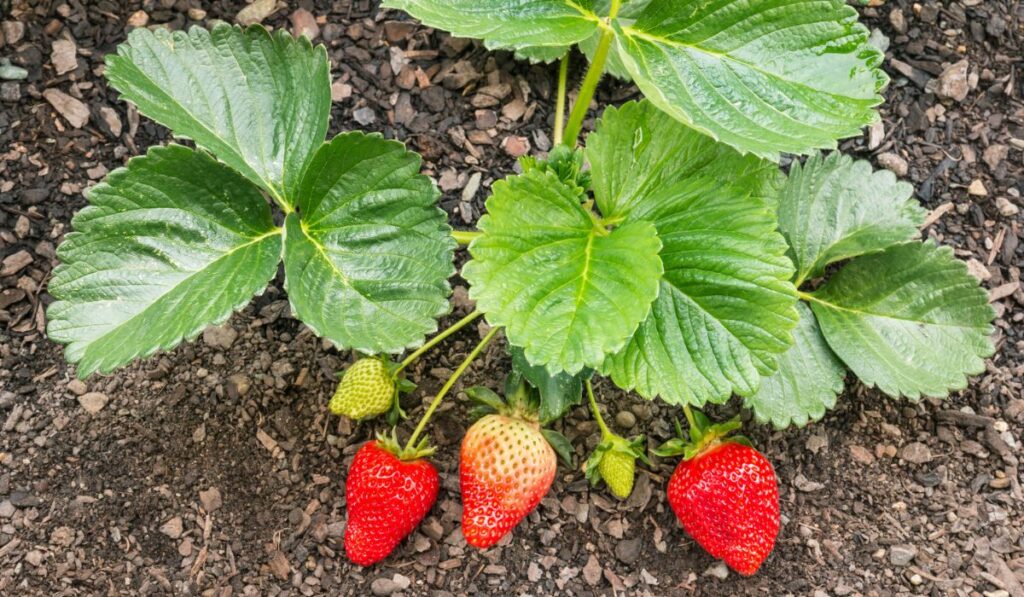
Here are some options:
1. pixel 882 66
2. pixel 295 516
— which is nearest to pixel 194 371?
pixel 295 516

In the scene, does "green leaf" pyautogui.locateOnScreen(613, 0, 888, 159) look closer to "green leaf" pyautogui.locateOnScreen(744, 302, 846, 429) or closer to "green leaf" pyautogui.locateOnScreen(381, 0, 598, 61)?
"green leaf" pyautogui.locateOnScreen(381, 0, 598, 61)

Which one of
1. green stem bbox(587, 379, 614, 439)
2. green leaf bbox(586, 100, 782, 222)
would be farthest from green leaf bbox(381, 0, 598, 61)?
green stem bbox(587, 379, 614, 439)

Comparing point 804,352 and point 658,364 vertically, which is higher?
point 658,364

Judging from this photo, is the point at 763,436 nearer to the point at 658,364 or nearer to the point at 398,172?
the point at 658,364

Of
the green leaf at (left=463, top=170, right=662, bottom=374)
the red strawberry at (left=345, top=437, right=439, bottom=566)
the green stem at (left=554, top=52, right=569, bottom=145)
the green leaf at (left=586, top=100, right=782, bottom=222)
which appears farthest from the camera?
the green stem at (left=554, top=52, right=569, bottom=145)

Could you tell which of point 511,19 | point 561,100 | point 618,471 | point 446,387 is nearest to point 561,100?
point 561,100

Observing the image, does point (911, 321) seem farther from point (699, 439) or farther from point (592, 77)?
point (592, 77)

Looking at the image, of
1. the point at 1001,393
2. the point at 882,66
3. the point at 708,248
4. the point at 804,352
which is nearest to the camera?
the point at 708,248
